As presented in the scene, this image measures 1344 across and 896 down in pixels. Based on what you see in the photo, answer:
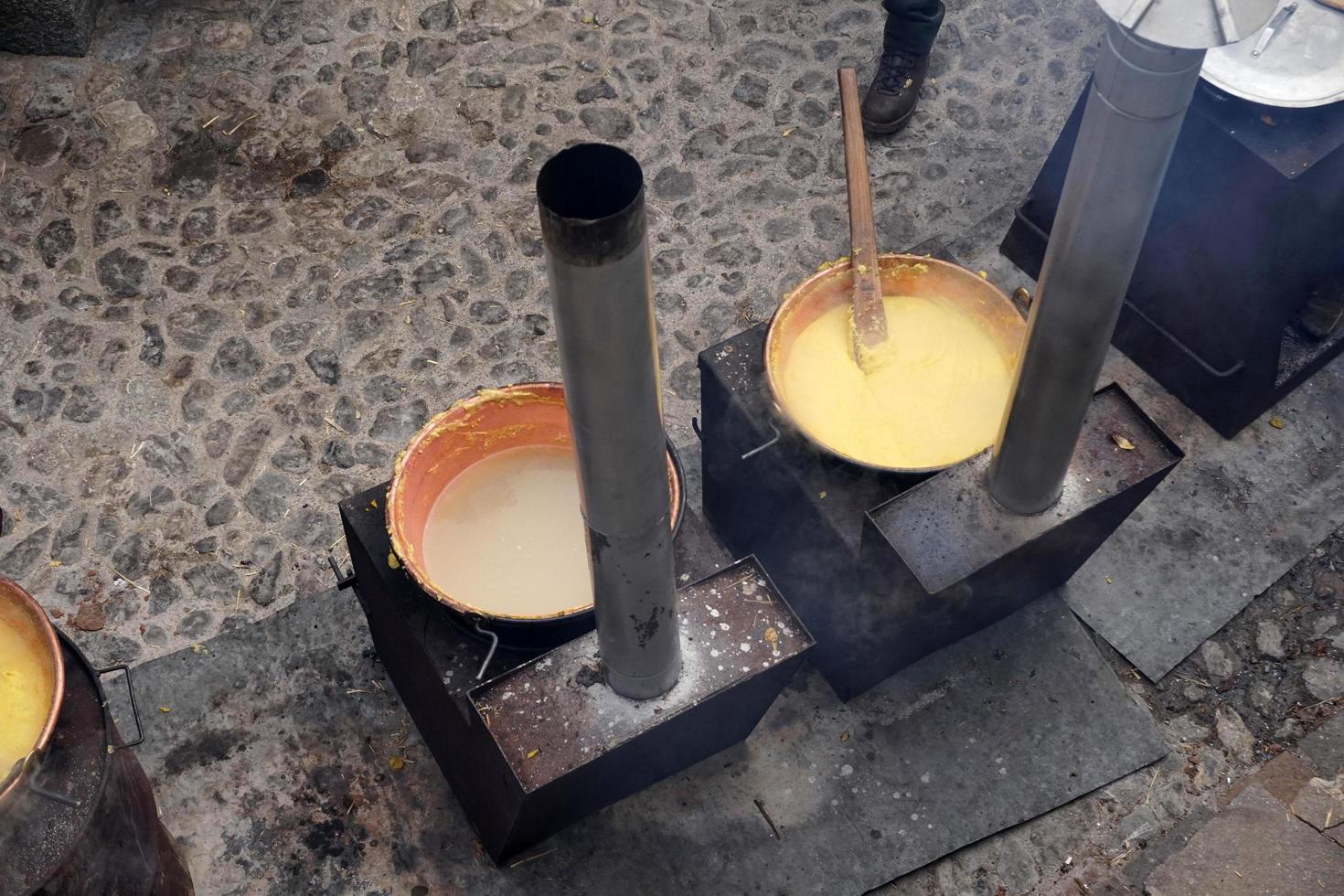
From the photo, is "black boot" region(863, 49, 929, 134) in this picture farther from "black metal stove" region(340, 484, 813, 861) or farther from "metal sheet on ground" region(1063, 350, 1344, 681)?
"black metal stove" region(340, 484, 813, 861)

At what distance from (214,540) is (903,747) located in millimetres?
2853

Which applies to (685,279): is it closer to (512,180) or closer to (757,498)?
(512,180)

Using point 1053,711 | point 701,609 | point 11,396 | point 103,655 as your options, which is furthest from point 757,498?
point 11,396

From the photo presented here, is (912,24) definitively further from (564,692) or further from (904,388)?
(564,692)

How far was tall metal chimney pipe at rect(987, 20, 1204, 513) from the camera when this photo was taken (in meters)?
2.63

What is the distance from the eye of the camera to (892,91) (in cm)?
670

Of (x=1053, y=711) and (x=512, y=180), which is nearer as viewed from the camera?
(x=1053, y=711)

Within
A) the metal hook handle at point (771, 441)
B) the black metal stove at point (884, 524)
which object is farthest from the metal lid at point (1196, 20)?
the metal hook handle at point (771, 441)

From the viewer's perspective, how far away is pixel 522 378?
235 inches

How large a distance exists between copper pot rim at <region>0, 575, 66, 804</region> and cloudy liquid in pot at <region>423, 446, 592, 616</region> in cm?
105

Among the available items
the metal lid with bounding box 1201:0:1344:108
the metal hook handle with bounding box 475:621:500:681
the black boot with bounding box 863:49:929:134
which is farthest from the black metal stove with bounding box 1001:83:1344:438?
the metal hook handle with bounding box 475:621:500:681

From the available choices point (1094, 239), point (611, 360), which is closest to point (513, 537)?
point (611, 360)

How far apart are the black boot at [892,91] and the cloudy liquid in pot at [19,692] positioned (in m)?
4.56

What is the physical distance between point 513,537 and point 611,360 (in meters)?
1.75
